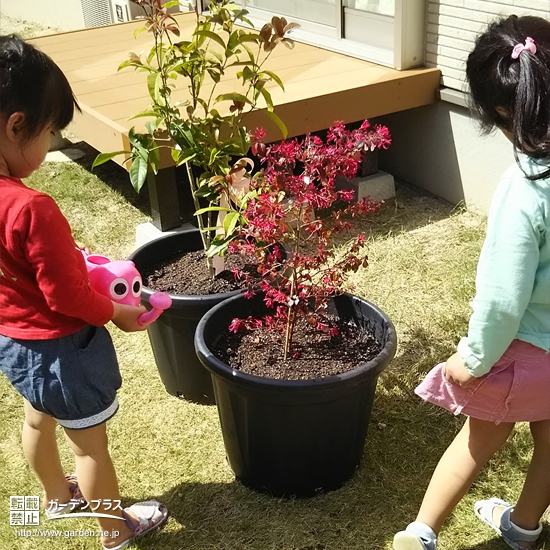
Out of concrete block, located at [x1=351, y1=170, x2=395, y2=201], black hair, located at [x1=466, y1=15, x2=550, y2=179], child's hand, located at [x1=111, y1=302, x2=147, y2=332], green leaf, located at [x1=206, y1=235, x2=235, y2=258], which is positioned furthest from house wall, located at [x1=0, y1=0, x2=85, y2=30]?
black hair, located at [x1=466, y1=15, x2=550, y2=179]

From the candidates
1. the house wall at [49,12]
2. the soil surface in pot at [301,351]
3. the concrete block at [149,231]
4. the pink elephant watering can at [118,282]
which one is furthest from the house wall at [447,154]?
the house wall at [49,12]

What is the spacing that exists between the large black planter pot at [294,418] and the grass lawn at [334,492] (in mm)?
97

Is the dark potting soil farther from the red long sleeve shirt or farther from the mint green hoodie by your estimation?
the mint green hoodie

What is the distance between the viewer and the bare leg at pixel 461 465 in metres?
2.04

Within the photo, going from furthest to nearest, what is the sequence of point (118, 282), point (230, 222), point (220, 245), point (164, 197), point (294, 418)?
point (164, 197)
point (220, 245)
point (230, 222)
point (294, 418)
point (118, 282)

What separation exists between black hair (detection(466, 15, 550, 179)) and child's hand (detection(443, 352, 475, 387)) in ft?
1.70

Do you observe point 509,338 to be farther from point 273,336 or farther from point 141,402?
point 141,402

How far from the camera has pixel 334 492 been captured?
2539 millimetres

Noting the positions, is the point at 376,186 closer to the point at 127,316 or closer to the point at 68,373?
the point at 127,316

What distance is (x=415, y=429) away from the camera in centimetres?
→ 280

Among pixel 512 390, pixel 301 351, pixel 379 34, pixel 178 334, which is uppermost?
A: pixel 379 34

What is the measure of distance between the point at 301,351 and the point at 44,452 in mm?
908

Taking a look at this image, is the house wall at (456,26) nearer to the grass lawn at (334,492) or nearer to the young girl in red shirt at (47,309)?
the grass lawn at (334,492)

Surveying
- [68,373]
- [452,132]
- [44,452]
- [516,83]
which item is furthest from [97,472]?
[452,132]
